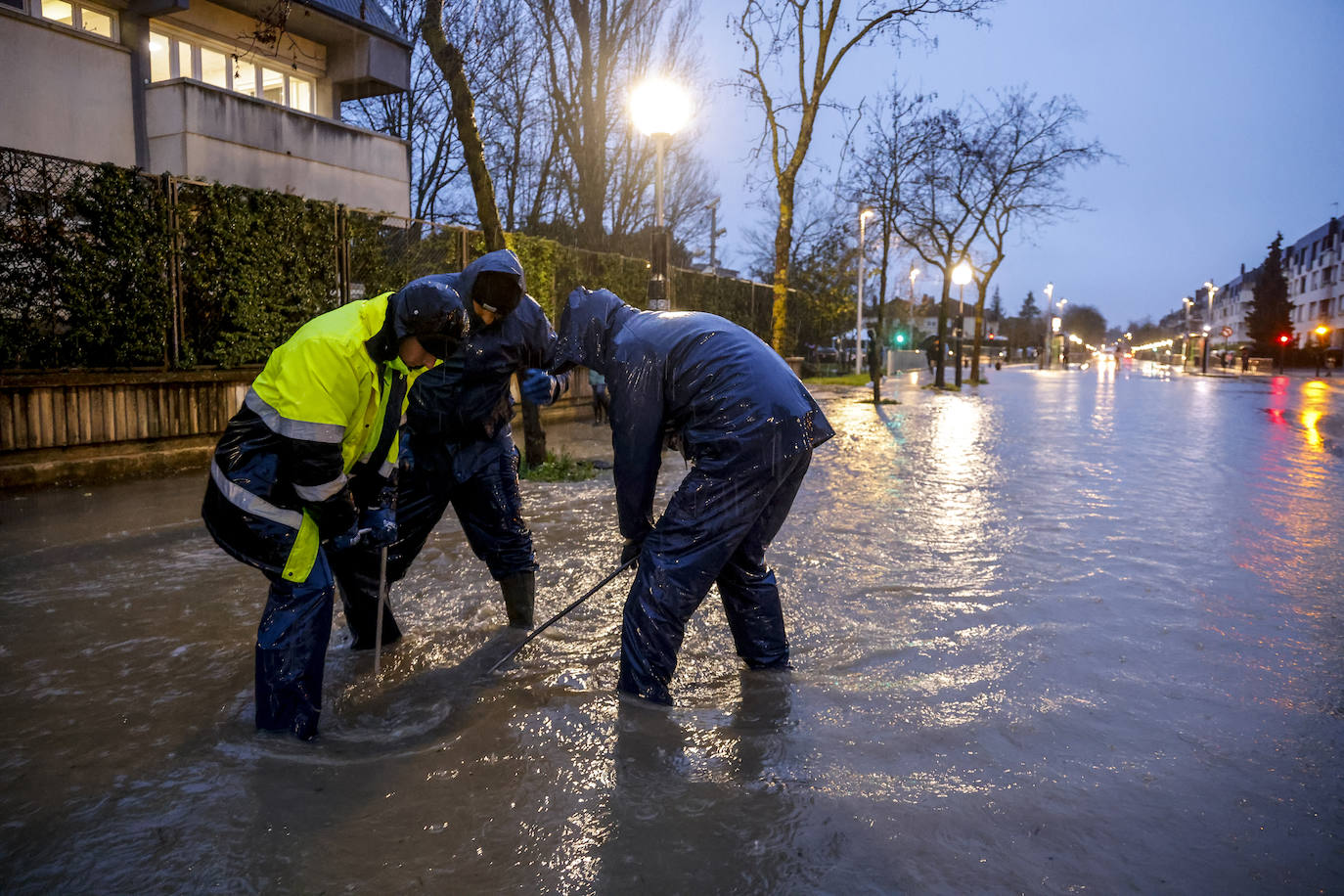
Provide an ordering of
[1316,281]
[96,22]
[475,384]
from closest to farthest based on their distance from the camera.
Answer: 1. [475,384]
2. [96,22]
3. [1316,281]

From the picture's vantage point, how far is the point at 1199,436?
1351 cm

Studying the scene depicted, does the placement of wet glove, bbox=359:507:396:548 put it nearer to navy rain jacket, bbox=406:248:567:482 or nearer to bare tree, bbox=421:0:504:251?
navy rain jacket, bbox=406:248:567:482

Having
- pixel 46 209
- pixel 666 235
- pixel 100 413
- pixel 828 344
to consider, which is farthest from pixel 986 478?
pixel 828 344

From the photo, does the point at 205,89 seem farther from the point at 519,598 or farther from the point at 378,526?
the point at 378,526

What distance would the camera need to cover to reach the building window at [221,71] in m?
15.8

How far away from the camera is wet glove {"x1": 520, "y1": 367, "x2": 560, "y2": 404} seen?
4.16 metres

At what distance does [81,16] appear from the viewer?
1447cm

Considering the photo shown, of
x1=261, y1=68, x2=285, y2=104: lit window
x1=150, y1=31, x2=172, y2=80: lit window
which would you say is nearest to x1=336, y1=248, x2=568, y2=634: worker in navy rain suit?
x1=150, y1=31, x2=172, y2=80: lit window

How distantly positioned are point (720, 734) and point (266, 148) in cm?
1623

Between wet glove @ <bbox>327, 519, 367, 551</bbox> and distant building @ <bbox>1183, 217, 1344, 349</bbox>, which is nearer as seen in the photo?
wet glove @ <bbox>327, 519, 367, 551</bbox>

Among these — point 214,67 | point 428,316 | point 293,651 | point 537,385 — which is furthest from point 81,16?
point 293,651

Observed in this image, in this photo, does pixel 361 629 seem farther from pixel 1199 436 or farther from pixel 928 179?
pixel 928 179

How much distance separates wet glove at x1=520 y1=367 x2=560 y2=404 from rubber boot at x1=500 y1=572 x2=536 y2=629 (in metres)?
0.83

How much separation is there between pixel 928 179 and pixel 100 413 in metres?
24.0
